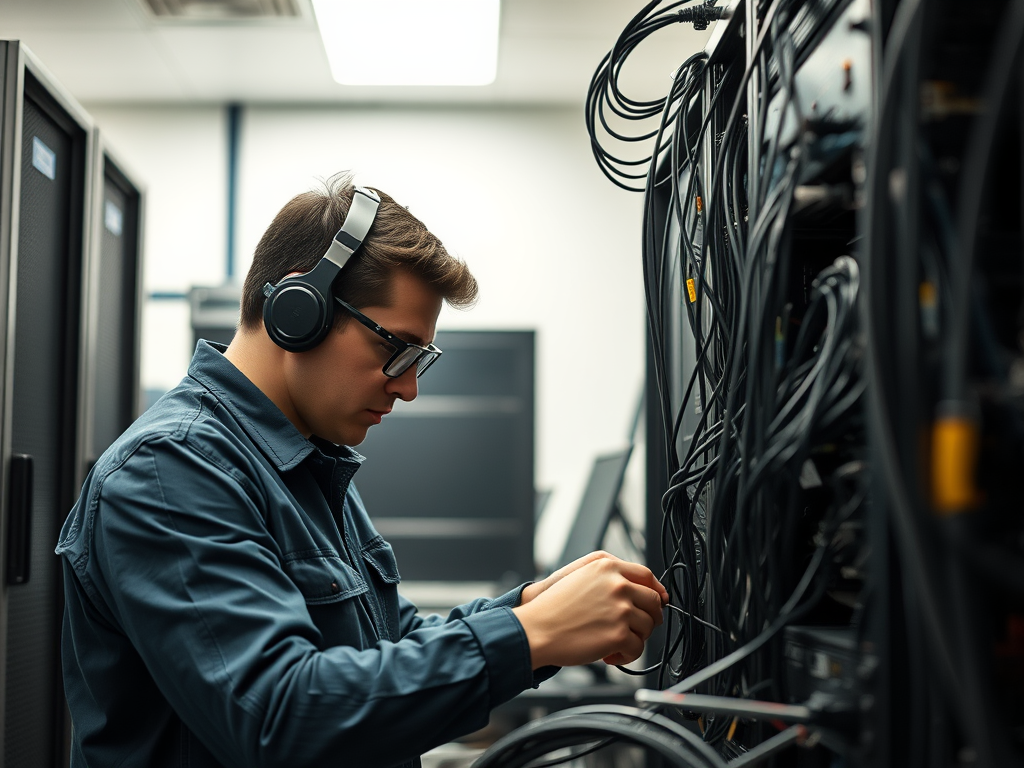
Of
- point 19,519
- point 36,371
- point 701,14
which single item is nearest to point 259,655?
point 701,14

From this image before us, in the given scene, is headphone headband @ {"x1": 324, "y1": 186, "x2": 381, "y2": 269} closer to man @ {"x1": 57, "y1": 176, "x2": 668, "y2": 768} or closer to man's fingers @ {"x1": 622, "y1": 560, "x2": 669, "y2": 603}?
man @ {"x1": 57, "y1": 176, "x2": 668, "y2": 768}

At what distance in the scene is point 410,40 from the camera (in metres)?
2.97

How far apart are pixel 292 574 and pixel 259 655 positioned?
166mm

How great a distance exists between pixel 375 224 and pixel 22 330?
872 millimetres

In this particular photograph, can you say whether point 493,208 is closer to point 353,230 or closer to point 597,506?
point 597,506

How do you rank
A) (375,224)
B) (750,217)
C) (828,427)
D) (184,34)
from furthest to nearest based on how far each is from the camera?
(184,34) < (375,224) < (750,217) < (828,427)

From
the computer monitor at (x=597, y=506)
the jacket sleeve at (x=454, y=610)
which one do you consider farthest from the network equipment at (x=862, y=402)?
the computer monitor at (x=597, y=506)

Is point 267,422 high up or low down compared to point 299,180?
down

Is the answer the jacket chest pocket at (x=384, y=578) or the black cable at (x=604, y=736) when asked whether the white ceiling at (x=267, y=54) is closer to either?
the jacket chest pocket at (x=384, y=578)

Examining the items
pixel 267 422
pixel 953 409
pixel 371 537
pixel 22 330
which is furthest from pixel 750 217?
pixel 22 330

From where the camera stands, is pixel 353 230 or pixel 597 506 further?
pixel 597 506

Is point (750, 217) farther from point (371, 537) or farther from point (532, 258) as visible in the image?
point (532, 258)

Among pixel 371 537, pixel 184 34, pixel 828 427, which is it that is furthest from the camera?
pixel 184 34

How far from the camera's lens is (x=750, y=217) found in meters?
0.69
